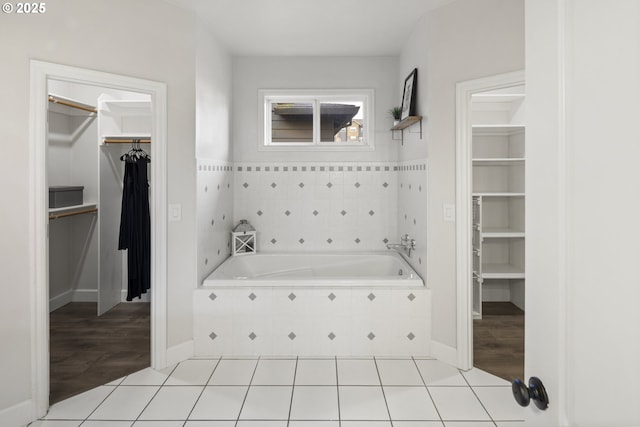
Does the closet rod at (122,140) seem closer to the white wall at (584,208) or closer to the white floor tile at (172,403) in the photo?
the white floor tile at (172,403)

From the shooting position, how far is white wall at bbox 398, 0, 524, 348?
3027 millimetres

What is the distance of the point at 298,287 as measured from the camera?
134 inches

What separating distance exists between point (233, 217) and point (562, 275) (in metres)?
3.97

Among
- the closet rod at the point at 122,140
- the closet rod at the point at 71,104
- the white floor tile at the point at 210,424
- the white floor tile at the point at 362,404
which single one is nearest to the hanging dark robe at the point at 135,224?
the closet rod at the point at 122,140

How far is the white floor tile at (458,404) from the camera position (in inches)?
97.3

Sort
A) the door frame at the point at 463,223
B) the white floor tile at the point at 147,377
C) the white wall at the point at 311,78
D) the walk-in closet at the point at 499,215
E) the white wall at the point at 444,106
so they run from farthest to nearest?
1. the white wall at the point at 311,78
2. the walk-in closet at the point at 499,215
3. the door frame at the point at 463,223
4. the white wall at the point at 444,106
5. the white floor tile at the point at 147,377

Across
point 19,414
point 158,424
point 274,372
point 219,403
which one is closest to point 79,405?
point 19,414

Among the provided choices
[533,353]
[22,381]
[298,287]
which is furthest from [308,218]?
[533,353]

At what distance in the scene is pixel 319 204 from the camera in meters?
4.59

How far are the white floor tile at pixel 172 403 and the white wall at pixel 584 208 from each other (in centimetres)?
215

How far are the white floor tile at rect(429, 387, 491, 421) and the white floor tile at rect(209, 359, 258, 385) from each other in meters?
1.25

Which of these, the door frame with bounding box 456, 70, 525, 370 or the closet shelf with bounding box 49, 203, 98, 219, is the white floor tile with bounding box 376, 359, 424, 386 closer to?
the door frame with bounding box 456, 70, 525, 370

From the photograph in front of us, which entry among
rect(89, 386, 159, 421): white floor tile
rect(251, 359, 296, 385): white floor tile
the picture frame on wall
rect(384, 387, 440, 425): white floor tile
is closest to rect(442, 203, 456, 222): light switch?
the picture frame on wall

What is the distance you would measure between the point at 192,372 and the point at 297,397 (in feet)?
2.78
